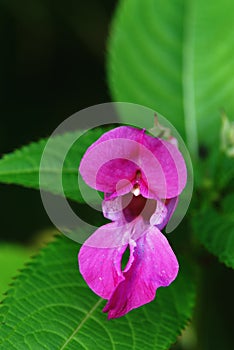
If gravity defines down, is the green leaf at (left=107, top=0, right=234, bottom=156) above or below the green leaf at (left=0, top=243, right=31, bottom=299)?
above

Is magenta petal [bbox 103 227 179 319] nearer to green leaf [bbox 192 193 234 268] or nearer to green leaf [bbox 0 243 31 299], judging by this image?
green leaf [bbox 192 193 234 268]

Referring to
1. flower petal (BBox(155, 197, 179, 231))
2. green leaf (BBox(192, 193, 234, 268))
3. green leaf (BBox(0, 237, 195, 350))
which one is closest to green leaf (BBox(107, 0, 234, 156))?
green leaf (BBox(192, 193, 234, 268))

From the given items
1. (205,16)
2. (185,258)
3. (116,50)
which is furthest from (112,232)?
(205,16)

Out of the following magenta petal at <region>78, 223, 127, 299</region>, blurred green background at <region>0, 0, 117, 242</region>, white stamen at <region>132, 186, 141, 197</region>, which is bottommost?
magenta petal at <region>78, 223, 127, 299</region>

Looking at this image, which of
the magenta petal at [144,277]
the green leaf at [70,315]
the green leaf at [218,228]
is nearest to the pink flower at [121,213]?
the magenta petal at [144,277]

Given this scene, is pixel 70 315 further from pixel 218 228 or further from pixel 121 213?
pixel 218 228

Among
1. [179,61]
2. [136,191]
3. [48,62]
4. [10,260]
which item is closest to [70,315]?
[136,191]
